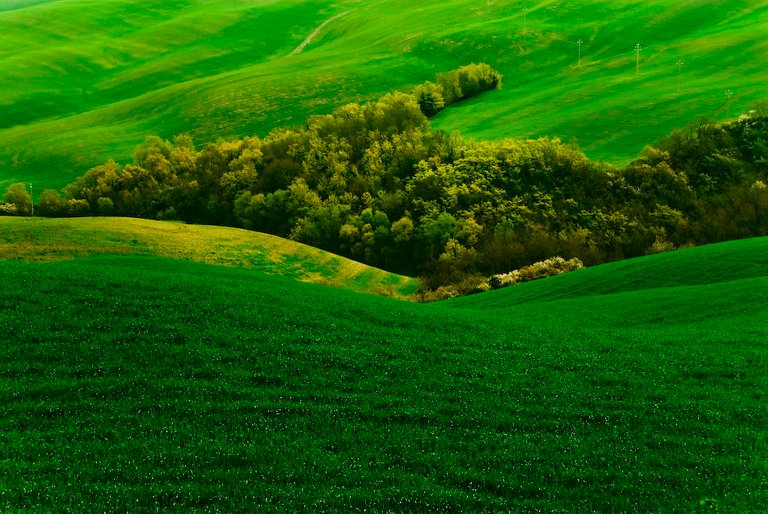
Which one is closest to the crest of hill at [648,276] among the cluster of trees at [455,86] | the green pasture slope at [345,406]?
the green pasture slope at [345,406]

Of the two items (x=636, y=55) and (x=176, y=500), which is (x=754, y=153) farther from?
(x=176, y=500)

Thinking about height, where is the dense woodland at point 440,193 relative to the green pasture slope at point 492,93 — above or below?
below

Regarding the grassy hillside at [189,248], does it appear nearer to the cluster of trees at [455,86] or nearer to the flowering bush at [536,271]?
the flowering bush at [536,271]

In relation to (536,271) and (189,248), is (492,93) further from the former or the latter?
(189,248)

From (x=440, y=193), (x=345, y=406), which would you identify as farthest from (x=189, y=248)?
(x=345, y=406)

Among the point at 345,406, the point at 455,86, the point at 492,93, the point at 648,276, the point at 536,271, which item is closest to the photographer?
the point at 345,406

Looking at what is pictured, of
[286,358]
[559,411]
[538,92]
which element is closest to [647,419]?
[559,411]
